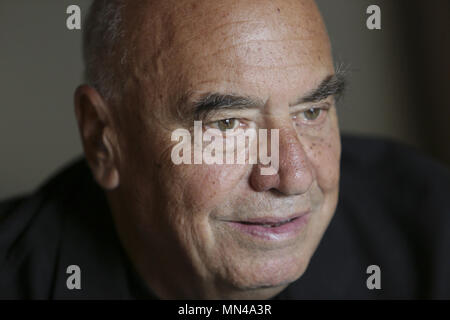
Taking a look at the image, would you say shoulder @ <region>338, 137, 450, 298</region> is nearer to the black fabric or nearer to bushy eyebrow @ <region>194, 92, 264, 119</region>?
the black fabric

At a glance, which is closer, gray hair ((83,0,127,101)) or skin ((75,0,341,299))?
skin ((75,0,341,299))

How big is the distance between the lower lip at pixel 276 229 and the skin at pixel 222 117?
0.06 feet

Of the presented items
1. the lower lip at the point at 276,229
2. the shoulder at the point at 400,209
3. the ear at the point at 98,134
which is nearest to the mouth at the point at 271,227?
the lower lip at the point at 276,229

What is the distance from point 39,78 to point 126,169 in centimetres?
107

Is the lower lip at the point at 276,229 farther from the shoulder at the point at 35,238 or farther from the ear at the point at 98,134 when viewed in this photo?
the shoulder at the point at 35,238

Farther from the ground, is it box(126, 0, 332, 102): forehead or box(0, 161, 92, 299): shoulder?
box(126, 0, 332, 102): forehead

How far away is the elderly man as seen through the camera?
1126 mm

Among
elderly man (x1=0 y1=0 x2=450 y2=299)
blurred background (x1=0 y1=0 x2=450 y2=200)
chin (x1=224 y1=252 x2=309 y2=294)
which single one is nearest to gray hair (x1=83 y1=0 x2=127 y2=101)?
elderly man (x1=0 y1=0 x2=450 y2=299)

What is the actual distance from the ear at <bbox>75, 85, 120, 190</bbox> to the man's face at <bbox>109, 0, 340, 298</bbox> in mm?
50

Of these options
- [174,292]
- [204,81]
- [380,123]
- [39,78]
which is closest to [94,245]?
[174,292]

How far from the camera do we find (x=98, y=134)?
1346mm

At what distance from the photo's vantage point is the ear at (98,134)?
1.31 metres

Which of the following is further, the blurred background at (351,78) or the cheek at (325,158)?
the blurred background at (351,78)
